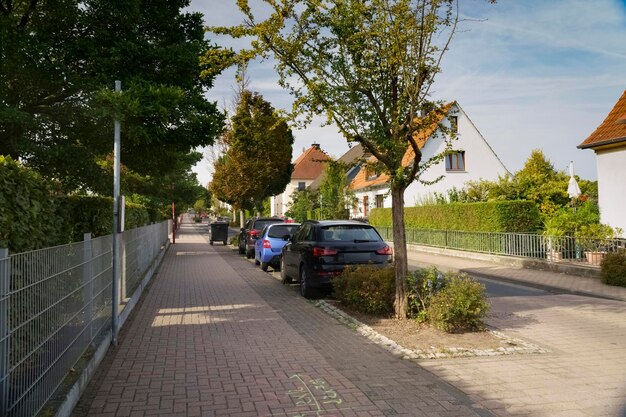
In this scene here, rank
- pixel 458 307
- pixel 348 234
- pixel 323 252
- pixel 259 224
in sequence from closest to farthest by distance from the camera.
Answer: pixel 458 307
pixel 323 252
pixel 348 234
pixel 259 224

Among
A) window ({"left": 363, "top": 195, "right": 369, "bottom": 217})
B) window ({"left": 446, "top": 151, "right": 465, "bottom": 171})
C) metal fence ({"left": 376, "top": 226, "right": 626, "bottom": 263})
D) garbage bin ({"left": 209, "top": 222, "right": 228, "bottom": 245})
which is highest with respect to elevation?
window ({"left": 446, "top": 151, "right": 465, "bottom": 171})

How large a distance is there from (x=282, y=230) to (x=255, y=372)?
11.4 metres

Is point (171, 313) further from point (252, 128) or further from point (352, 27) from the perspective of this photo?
point (252, 128)

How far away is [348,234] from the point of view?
10570mm

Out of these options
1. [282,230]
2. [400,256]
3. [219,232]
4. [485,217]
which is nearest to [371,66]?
[400,256]

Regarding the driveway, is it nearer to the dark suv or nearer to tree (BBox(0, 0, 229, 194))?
tree (BBox(0, 0, 229, 194))

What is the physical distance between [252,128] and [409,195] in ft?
43.9

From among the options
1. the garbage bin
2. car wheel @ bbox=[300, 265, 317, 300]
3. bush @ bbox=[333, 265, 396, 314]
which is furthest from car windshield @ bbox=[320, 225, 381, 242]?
the garbage bin

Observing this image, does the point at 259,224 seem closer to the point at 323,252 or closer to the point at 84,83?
the point at 323,252

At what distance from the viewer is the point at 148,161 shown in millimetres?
11828

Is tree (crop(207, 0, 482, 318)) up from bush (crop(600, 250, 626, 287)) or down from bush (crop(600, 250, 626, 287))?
up

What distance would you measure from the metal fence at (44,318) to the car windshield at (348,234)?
4.98 meters

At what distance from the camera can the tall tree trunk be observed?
26.2 feet

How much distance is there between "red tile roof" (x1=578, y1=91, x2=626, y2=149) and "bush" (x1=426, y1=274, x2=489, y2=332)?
1259cm
